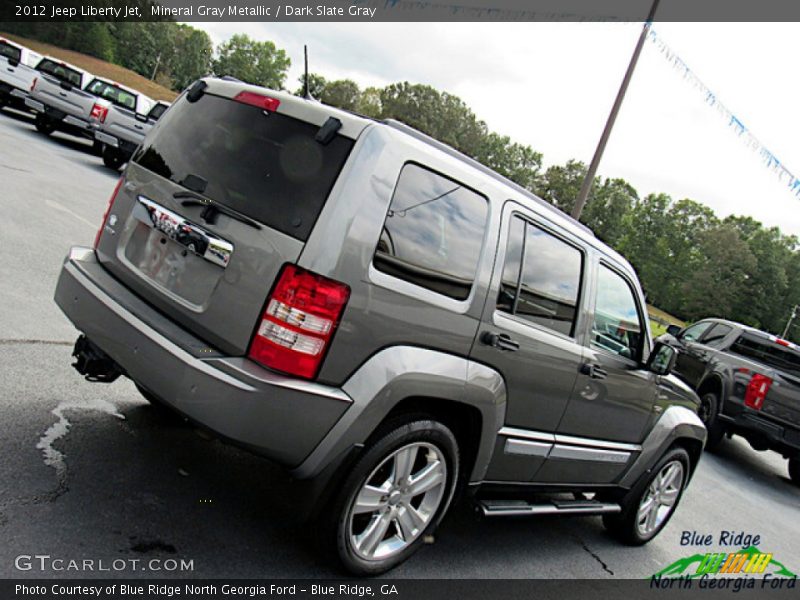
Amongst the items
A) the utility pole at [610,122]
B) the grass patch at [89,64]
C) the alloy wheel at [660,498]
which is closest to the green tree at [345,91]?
the grass patch at [89,64]

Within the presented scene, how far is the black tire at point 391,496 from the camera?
2805mm

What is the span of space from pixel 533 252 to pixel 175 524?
225cm

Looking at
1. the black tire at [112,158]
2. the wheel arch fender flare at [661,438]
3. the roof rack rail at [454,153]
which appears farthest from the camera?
the black tire at [112,158]

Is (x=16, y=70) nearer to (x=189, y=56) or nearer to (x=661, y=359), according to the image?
(x=661, y=359)

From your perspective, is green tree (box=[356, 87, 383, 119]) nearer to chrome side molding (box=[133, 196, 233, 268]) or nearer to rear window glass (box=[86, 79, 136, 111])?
rear window glass (box=[86, 79, 136, 111])

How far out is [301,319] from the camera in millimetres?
2578

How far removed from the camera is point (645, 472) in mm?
4586


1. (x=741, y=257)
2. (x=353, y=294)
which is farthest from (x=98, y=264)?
(x=741, y=257)

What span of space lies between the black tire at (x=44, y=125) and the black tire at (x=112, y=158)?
10.1 ft

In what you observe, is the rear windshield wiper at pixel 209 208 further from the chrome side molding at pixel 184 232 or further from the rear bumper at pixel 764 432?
the rear bumper at pixel 764 432

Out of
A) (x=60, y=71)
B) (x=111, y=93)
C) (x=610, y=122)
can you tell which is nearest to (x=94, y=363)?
(x=610, y=122)

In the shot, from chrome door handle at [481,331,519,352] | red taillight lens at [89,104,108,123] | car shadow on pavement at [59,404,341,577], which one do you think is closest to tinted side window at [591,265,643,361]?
chrome door handle at [481,331,519,352]

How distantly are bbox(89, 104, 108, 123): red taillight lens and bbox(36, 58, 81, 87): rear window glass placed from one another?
8.27 ft

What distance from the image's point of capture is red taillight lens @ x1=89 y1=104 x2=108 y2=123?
1599cm
